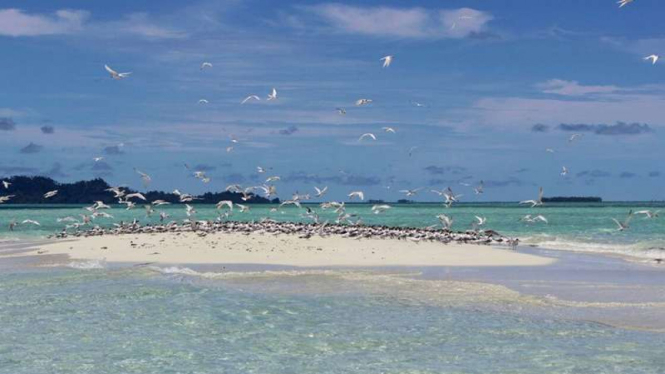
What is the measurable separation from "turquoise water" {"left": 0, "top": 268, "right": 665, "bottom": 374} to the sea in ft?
0.11

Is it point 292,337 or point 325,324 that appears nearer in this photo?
point 292,337

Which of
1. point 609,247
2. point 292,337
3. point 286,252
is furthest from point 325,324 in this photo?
point 609,247

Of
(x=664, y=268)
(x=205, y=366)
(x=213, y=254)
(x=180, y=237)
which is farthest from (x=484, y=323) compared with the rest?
(x=180, y=237)

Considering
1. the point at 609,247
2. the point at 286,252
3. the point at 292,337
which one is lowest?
the point at 292,337

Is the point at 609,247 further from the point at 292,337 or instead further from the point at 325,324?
the point at 292,337

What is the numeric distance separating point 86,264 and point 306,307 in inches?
646

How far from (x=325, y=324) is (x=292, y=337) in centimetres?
142

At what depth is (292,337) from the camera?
16.3m

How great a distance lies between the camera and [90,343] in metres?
16.0

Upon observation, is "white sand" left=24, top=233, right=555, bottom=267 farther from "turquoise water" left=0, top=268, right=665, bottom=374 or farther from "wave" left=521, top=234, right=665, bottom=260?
"turquoise water" left=0, top=268, right=665, bottom=374

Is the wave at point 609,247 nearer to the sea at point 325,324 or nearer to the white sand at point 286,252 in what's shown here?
the white sand at point 286,252

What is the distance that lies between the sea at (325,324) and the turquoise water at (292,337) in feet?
0.11

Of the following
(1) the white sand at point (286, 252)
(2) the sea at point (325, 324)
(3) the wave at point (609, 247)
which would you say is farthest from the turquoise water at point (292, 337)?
(3) the wave at point (609, 247)

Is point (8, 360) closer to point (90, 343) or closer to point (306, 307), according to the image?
point (90, 343)
